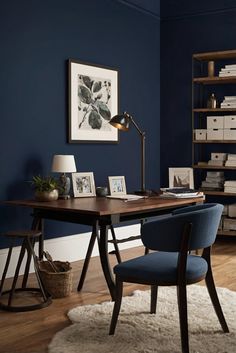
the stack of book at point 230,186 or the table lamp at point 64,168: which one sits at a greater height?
the table lamp at point 64,168

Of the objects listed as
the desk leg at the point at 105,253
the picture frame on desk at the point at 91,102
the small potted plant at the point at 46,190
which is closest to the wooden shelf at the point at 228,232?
the picture frame on desk at the point at 91,102

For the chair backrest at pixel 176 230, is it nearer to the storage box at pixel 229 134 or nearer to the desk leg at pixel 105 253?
the desk leg at pixel 105 253

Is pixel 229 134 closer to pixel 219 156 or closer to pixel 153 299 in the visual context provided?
pixel 219 156

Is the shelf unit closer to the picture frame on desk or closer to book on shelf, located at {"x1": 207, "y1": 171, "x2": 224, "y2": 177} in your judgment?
book on shelf, located at {"x1": 207, "y1": 171, "x2": 224, "y2": 177}

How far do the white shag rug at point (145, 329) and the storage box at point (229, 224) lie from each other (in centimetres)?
219

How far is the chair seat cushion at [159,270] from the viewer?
3006mm

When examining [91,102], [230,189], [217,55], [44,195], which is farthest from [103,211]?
[217,55]

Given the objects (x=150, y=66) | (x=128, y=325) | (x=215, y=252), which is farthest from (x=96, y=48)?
(x=128, y=325)

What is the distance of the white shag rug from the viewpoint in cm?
306

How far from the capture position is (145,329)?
3.35 metres

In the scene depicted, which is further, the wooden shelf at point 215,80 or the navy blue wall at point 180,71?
the navy blue wall at point 180,71

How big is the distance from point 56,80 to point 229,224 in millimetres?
2493

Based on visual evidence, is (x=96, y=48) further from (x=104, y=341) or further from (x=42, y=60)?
(x=104, y=341)

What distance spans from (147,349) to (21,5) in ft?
10.5
